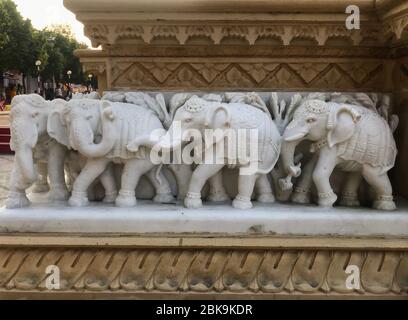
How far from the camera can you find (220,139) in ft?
7.18

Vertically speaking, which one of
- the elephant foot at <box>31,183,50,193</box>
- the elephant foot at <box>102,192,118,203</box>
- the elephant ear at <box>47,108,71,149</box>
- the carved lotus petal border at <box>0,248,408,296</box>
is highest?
the elephant ear at <box>47,108,71,149</box>

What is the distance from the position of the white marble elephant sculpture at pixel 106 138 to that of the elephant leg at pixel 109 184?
0.17 feet

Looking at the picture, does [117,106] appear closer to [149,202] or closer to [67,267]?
[149,202]

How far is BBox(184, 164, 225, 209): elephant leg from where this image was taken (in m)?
2.22

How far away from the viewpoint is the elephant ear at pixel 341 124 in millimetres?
2168

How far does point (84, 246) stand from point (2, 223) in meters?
0.47

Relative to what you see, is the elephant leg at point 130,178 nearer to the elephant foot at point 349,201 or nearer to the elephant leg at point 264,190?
the elephant leg at point 264,190

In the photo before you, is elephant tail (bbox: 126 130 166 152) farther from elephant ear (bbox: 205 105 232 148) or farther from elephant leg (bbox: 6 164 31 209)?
elephant leg (bbox: 6 164 31 209)

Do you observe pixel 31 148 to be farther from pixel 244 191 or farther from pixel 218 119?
pixel 244 191

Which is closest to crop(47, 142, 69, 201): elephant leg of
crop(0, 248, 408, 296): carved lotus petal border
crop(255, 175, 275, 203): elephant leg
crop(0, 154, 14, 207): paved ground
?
crop(0, 248, 408, 296): carved lotus petal border

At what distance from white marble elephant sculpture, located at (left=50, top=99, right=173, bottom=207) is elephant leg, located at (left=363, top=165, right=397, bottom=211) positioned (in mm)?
1239

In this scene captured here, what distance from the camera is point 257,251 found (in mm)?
2168

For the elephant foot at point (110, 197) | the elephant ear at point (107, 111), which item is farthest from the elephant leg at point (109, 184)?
the elephant ear at point (107, 111)
